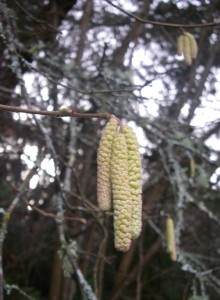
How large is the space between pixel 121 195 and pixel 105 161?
0.12m

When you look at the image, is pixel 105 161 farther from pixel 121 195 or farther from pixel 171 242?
pixel 171 242

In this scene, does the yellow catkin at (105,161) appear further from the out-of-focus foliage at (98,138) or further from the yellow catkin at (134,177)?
the out-of-focus foliage at (98,138)

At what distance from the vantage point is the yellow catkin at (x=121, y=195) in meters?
1.17

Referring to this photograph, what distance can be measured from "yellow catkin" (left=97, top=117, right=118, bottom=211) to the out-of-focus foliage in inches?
43.9

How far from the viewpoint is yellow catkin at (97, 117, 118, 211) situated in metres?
1.25

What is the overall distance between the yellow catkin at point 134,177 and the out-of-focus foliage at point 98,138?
1162 mm

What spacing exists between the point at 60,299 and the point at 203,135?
2604 mm

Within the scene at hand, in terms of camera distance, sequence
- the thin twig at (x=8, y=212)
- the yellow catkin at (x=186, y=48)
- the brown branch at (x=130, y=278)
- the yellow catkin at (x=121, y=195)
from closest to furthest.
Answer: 1. the yellow catkin at (x=121, y=195)
2. the thin twig at (x=8, y=212)
3. the yellow catkin at (x=186, y=48)
4. the brown branch at (x=130, y=278)

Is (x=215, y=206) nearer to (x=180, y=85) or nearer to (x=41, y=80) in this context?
(x=180, y=85)

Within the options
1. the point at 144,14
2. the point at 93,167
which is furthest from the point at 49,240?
the point at 144,14

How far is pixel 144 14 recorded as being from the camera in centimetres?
417

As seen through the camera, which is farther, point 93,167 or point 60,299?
point 93,167

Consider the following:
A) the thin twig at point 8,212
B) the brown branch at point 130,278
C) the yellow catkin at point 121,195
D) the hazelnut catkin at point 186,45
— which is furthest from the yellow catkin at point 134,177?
the brown branch at point 130,278

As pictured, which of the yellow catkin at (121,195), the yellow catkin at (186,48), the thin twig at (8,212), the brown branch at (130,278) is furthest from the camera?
the brown branch at (130,278)
